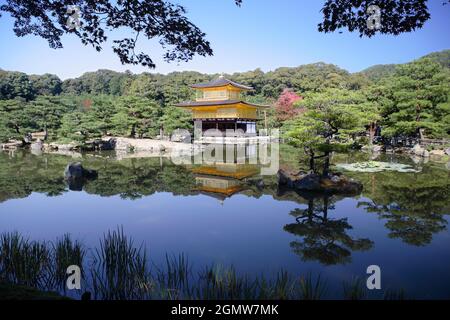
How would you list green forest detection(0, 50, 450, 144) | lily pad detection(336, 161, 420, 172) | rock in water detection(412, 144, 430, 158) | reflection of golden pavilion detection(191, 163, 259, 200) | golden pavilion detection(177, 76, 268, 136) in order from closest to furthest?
reflection of golden pavilion detection(191, 163, 259, 200)
green forest detection(0, 50, 450, 144)
lily pad detection(336, 161, 420, 172)
rock in water detection(412, 144, 430, 158)
golden pavilion detection(177, 76, 268, 136)

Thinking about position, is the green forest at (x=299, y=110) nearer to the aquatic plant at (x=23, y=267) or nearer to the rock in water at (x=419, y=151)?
the rock in water at (x=419, y=151)

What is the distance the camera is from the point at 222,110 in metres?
29.5

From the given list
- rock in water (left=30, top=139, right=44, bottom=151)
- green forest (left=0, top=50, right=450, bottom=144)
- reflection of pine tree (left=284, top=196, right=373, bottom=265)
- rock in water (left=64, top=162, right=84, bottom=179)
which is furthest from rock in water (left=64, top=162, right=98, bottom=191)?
rock in water (left=30, top=139, right=44, bottom=151)

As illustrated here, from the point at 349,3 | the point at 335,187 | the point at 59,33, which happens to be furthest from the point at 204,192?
the point at 349,3

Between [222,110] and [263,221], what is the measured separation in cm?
2268

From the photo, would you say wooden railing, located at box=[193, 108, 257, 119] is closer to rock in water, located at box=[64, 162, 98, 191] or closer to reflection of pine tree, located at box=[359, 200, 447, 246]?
rock in water, located at box=[64, 162, 98, 191]

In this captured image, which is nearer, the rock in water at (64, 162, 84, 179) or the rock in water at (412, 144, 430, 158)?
the rock in water at (64, 162, 84, 179)

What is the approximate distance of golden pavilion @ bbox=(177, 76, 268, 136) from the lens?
28922 millimetres

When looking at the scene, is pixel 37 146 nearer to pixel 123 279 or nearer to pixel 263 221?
pixel 263 221

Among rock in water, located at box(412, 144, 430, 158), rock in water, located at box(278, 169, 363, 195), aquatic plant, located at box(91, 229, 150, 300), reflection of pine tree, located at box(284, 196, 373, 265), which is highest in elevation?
rock in water, located at box(412, 144, 430, 158)

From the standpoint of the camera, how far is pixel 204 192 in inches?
446

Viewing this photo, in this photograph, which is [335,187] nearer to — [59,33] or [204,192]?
[204,192]

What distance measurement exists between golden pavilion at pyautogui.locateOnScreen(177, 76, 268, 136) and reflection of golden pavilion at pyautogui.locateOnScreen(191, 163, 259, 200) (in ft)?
39.4

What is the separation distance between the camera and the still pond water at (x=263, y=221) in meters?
5.32
